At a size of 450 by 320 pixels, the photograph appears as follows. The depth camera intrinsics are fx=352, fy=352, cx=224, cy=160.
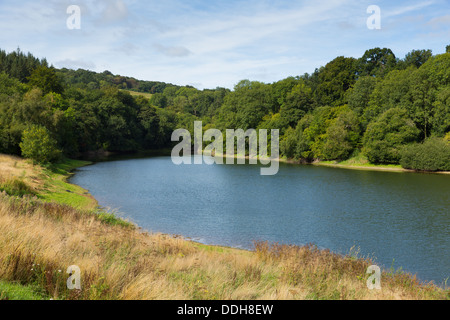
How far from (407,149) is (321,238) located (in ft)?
139

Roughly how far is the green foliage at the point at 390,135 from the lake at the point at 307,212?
13.9 m

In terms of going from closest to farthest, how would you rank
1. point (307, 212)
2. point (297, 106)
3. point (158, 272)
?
point (158, 272) → point (307, 212) → point (297, 106)

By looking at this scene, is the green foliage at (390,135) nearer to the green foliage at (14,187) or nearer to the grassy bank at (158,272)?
the grassy bank at (158,272)

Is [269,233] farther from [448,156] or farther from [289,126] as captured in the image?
→ [289,126]

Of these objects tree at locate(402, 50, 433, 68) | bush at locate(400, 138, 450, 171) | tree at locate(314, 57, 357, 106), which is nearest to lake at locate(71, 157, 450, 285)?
bush at locate(400, 138, 450, 171)

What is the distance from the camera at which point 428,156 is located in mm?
50938

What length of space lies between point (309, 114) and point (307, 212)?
53.6 metres

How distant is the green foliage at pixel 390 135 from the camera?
56.3 metres

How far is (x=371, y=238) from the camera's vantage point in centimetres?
1903

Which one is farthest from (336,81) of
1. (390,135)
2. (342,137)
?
(390,135)

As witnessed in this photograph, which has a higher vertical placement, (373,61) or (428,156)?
(373,61)

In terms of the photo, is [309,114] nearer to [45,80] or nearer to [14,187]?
[45,80]

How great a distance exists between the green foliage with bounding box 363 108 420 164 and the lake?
1387 centimetres
